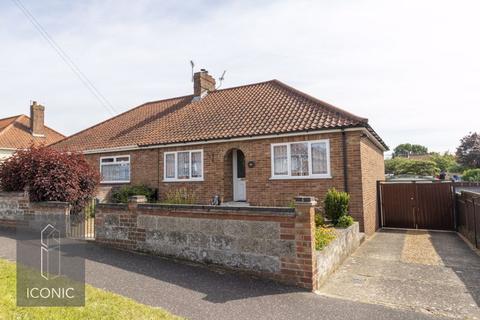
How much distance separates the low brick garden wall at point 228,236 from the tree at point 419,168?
47707mm

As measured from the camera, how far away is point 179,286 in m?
5.08

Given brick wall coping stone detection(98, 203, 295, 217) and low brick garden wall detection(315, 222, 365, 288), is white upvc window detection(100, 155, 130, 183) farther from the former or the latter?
low brick garden wall detection(315, 222, 365, 288)

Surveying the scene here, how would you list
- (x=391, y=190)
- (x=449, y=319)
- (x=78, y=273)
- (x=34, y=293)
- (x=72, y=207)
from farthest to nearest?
(x=391, y=190)
(x=72, y=207)
(x=78, y=273)
(x=34, y=293)
(x=449, y=319)

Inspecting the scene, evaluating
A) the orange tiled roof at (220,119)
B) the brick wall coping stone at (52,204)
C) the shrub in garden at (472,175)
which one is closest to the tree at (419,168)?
the shrub in garden at (472,175)

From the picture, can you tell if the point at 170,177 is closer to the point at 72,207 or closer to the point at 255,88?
the point at 72,207

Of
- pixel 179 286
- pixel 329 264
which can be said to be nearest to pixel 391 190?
pixel 329 264

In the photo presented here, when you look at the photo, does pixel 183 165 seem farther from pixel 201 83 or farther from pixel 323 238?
pixel 323 238

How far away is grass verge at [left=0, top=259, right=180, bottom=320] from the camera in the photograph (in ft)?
12.3

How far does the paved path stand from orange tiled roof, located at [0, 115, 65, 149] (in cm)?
2168

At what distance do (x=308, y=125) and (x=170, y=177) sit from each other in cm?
646

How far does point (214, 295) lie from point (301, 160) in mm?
6768

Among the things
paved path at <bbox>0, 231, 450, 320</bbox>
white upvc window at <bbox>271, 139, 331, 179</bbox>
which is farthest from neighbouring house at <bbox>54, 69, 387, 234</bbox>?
paved path at <bbox>0, 231, 450, 320</bbox>

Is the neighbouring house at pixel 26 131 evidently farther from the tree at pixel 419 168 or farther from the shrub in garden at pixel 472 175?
the tree at pixel 419 168

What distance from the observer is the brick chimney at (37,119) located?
2609cm
